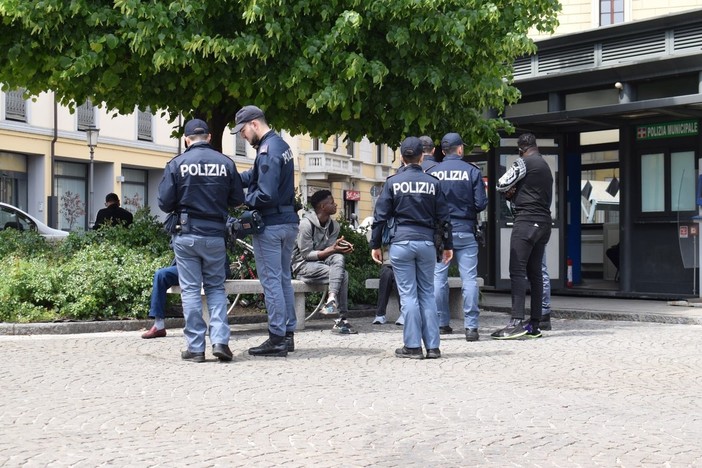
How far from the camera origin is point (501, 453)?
19.0ft

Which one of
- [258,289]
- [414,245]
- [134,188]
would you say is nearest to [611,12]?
[258,289]

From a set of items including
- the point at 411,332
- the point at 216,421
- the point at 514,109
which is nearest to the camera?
the point at 216,421

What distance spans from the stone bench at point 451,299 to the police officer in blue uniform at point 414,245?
136 inches

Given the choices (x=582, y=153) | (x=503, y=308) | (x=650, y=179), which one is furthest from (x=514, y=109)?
(x=503, y=308)

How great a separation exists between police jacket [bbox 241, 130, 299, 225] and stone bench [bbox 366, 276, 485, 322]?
13.2 ft

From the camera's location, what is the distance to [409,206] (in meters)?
9.73

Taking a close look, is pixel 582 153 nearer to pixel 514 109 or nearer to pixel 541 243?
pixel 514 109

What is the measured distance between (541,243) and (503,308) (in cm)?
453

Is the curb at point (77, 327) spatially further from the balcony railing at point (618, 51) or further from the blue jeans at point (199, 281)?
the balcony railing at point (618, 51)

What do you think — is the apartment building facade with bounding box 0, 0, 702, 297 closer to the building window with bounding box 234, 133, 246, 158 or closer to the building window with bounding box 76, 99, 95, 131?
the building window with bounding box 76, 99, 95, 131

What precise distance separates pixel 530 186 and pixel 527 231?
0.49 m

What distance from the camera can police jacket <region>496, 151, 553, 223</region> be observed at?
11688 mm

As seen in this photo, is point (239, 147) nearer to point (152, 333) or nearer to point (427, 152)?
point (427, 152)

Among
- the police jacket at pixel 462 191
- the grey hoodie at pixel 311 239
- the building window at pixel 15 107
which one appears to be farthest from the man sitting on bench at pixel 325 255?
the building window at pixel 15 107
